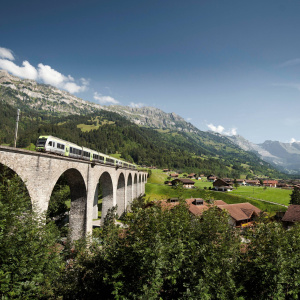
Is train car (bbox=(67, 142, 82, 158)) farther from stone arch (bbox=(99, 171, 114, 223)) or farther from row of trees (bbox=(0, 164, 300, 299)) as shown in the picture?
row of trees (bbox=(0, 164, 300, 299))

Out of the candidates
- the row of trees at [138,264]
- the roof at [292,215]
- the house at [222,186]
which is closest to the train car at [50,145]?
the row of trees at [138,264]

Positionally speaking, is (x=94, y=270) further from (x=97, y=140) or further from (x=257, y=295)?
(x=97, y=140)

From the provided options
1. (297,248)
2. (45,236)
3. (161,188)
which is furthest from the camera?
(161,188)

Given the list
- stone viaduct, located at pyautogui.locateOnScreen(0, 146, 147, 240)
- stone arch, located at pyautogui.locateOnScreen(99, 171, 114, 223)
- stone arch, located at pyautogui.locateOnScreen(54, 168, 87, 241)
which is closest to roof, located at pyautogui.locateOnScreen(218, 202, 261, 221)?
stone arch, located at pyautogui.locateOnScreen(99, 171, 114, 223)

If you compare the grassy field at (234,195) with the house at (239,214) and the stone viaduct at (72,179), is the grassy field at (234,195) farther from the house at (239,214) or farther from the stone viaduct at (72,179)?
the stone viaduct at (72,179)

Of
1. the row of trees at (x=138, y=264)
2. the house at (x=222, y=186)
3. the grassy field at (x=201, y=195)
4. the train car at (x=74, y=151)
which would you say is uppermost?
the train car at (x=74, y=151)

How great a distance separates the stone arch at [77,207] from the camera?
26.2 meters

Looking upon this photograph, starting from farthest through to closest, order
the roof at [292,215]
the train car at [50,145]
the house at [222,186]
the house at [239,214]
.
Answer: the house at [222,186], the house at [239,214], the roof at [292,215], the train car at [50,145]

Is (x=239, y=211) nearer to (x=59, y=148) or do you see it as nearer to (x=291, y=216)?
(x=291, y=216)

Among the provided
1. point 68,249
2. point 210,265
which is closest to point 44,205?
point 68,249

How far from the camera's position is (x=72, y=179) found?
26.4 metres

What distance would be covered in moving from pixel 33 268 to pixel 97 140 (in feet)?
625

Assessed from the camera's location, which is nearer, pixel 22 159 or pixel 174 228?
pixel 22 159

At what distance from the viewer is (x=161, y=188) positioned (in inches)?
3718
